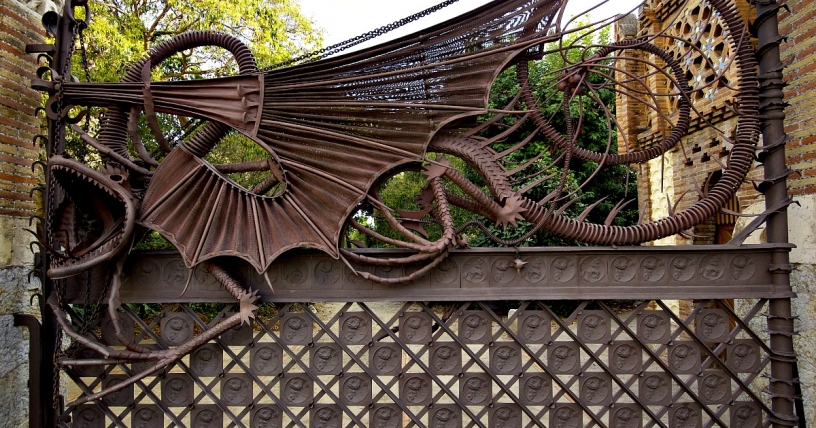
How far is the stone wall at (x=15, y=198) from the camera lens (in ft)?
9.27

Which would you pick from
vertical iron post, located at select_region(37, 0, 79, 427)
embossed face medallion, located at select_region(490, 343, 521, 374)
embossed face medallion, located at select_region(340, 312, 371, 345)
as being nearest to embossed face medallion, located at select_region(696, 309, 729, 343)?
embossed face medallion, located at select_region(490, 343, 521, 374)

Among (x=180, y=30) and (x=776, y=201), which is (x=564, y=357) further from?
(x=180, y=30)

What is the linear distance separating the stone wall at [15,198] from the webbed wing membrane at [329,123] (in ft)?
2.93

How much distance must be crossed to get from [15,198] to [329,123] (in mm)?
1981

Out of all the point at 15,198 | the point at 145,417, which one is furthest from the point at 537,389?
the point at 15,198

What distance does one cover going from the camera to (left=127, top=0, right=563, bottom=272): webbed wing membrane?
107 inches

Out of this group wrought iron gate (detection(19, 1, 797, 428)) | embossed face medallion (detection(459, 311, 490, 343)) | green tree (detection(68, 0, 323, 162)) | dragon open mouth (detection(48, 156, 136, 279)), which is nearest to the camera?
dragon open mouth (detection(48, 156, 136, 279))

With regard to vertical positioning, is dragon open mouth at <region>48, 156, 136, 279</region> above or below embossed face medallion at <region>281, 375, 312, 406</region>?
above

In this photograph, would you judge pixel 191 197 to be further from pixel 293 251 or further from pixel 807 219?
pixel 807 219

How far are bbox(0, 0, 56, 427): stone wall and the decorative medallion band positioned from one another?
375 mm

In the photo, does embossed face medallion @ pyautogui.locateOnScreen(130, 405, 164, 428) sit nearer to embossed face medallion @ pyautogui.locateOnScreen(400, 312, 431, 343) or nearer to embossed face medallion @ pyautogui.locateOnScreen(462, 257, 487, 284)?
embossed face medallion @ pyautogui.locateOnScreen(400, 312, 431, 343)

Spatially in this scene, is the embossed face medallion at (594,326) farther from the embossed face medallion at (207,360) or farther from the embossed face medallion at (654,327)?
the embossed face medallion at (207,360)

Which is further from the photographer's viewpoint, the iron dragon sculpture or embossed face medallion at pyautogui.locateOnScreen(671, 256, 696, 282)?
embossed face medallion at pyautogui.locateOnScreen(671, 256, 696, 282)

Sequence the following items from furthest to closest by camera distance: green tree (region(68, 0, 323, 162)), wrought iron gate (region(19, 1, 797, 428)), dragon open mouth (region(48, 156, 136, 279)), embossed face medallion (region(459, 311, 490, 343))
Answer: green tree (region(68, 0, 323, 162)) → embossed face medallion (region(459, 311, 490, 343)) → wrought iron gate (region(19, 1, 797, 428)) → dragon open mouth (region(48, 156, 136, 279))
